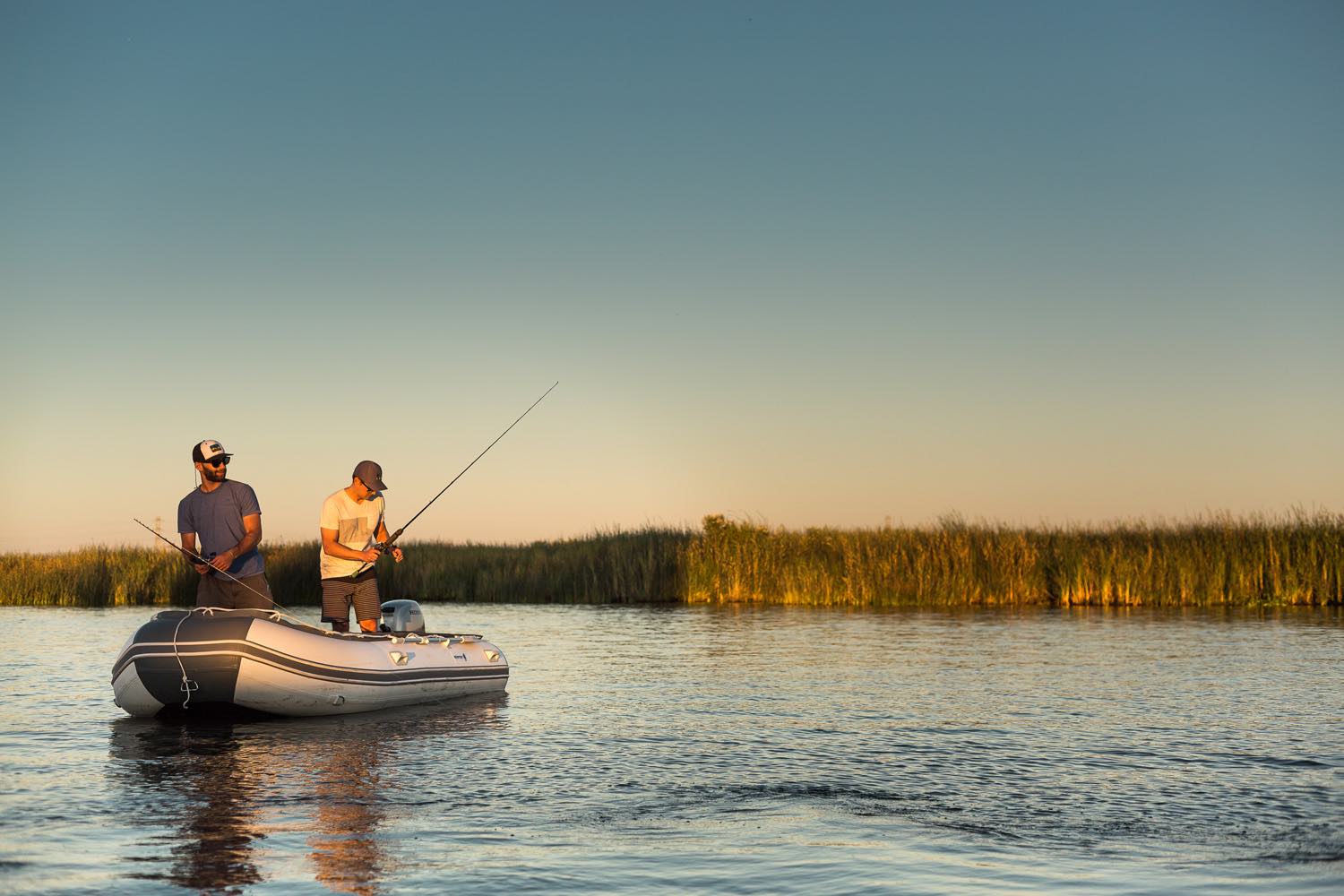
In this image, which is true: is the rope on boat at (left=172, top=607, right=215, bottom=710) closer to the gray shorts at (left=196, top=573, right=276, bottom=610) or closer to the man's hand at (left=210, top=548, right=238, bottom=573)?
the gray shorts at (left=196, top=573, right=276, bottom=610)

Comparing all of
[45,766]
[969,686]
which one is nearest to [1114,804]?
[969,686]

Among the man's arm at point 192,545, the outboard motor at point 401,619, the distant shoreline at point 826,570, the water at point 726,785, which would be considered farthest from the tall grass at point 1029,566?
the man's arm at point 192,545

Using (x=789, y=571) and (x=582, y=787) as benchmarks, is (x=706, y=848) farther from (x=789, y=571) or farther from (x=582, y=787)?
(x=789, y=571)

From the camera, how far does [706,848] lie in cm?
674

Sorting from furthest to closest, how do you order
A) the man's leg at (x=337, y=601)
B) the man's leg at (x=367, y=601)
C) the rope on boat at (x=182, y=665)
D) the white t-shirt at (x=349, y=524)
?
the man's leg at (x=367, y=601), the man's leg at (x=337, y=601), the white t-shirt at (x=349, y=524), the rope on boat at (x=182, y=665)

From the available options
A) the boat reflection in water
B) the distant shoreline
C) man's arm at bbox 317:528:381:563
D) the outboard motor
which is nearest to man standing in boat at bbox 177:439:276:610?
man's arm at bbox 317:528:381:563

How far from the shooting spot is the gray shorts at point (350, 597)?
12.6m

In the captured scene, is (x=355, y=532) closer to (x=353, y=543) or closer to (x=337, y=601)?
(x=353, y=543)

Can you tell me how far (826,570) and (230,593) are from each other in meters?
18.0

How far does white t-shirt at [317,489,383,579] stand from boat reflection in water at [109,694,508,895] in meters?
1.38

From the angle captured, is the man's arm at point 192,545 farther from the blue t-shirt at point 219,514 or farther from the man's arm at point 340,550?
the man's arm at point 340,550

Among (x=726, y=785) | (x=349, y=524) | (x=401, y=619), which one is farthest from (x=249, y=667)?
(x=726, y=785)

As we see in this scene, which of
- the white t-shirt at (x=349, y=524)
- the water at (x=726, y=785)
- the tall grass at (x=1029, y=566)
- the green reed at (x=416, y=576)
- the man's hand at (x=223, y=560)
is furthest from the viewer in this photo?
the green reed at (x=416, y=576)

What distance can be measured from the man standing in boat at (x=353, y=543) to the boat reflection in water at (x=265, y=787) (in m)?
1.08
